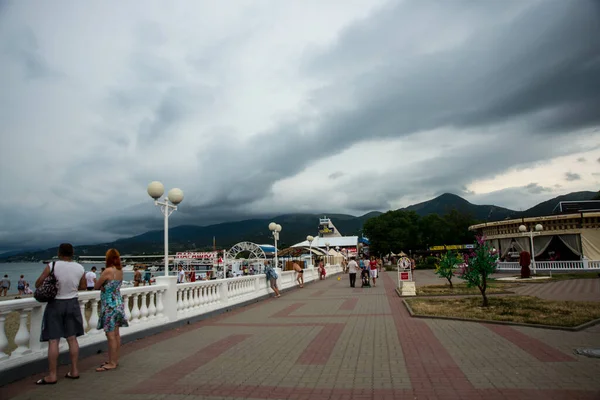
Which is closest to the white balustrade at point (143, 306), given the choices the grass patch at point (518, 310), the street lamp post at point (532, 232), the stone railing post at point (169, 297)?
the stone railing post at point (169, 297)

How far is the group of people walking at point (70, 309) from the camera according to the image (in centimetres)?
551

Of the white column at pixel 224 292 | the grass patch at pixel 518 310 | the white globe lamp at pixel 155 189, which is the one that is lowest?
the grass patch at pixel 518 310

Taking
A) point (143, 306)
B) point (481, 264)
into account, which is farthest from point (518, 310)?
point (143, 306)

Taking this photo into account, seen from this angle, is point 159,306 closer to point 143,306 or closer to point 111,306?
point 143,306

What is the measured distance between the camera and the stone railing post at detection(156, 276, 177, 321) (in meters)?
10.2

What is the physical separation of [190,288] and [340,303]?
5.92m

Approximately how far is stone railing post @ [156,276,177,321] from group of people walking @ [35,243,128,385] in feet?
12.8

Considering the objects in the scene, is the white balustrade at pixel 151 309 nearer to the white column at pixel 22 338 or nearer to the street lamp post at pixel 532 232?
the white column at pixel 22 338

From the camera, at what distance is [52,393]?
518 centimetres

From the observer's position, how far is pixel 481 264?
1249 centimetres

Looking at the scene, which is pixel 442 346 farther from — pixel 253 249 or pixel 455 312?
pixel 253 249

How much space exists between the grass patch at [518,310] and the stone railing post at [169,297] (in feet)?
21.0

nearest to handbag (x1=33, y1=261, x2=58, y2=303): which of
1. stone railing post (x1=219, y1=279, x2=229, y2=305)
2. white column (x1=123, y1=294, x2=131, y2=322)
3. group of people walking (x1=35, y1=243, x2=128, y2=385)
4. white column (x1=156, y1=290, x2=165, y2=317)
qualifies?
group of people walking (x1=35, y1=243, x2=128, y2=385)

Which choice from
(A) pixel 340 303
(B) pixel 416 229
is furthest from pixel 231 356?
(B) pixel 416 229
